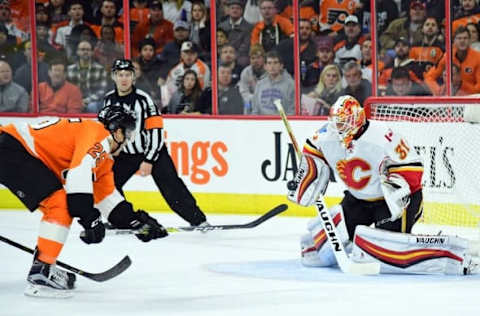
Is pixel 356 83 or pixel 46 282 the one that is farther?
pixel 356 83

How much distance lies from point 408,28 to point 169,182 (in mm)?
1789

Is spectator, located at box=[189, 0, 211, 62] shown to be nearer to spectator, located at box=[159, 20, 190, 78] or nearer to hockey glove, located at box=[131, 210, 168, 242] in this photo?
spectator, located at box=[159, 20, 190, 78]

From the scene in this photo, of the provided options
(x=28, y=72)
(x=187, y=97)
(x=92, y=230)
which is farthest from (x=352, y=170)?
(x=28, y=72)

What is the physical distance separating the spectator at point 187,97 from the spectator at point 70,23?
0.87 metres

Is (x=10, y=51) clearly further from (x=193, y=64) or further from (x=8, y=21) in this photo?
(x=193, y=64)

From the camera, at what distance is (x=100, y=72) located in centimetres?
882

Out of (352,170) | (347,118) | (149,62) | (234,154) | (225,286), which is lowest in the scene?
(225,286)

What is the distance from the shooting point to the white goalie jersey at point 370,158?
18.9 ft

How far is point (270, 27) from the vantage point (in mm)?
8219

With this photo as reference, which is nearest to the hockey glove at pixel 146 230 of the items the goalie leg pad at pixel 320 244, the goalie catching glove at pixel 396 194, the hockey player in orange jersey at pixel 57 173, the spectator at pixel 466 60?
the hockey player in orange jersey at pixel 57 173

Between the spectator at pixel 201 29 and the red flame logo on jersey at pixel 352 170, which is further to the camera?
the spectator at pixel 201 29

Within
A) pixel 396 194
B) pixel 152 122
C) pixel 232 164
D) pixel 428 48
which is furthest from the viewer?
pixel 232 164

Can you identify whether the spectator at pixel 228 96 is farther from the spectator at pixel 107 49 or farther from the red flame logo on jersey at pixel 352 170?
the red flame logo on jersey at pixel 352 170

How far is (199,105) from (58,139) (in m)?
3.26
